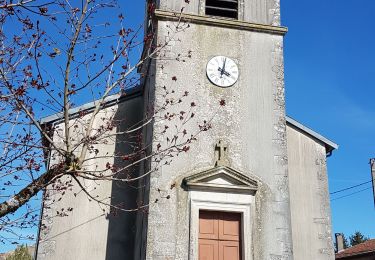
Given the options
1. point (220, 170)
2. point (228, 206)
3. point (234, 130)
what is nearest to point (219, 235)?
point (228, 206)

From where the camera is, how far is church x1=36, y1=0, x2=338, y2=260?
9906 mm

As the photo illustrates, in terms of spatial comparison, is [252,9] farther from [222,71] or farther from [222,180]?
[222,180]

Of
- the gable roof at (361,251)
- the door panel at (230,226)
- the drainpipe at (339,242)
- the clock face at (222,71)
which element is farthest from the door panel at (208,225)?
the drainpipe at (339,242)

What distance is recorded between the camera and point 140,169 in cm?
1182

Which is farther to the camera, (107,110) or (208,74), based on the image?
(107,110)

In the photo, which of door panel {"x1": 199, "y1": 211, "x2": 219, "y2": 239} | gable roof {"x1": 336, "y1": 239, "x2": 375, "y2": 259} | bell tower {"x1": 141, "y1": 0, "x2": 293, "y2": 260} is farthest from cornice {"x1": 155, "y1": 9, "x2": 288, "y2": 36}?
gable roof {"x1": 336, "y1": 239, "x2": 375, "y2": 259}

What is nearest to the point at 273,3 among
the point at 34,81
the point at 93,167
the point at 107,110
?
the point at 107,110

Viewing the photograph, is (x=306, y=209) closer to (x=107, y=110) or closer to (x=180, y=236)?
(x=180, y=236)

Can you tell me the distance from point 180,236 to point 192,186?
1.06 meters

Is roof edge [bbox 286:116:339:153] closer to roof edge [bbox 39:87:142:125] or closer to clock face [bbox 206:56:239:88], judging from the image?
clock face [bbox 206:56:239:88]

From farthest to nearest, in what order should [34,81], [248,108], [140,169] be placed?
[140,169] → [248,108] → [34,81]

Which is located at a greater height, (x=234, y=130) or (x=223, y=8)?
(x=223, y=8)

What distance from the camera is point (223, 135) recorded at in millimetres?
10711

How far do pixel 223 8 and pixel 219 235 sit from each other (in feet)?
18.9
